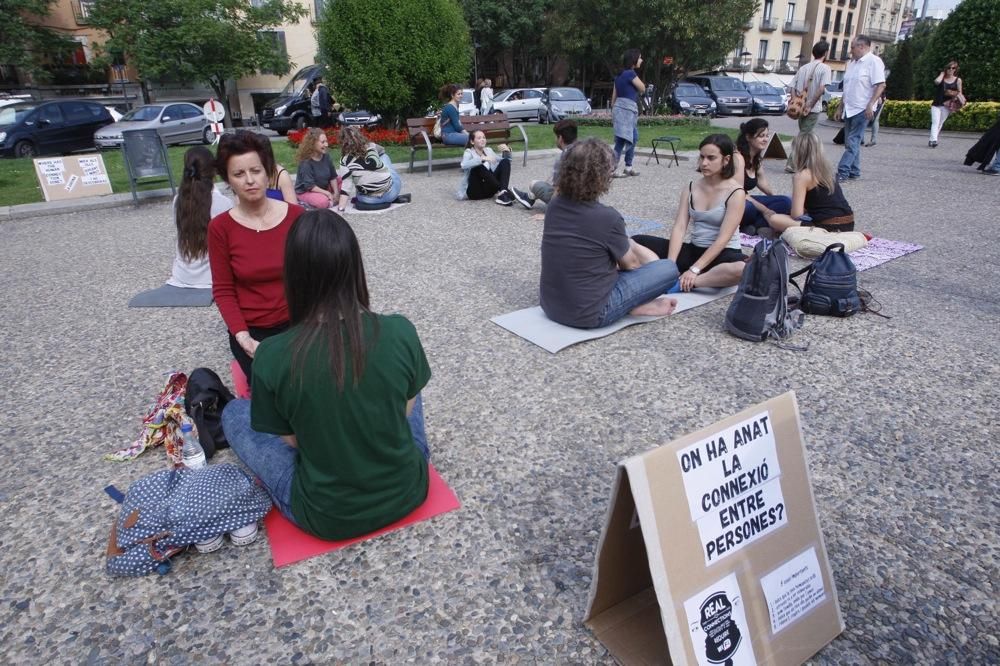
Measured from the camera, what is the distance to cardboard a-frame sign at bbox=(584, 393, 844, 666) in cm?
154

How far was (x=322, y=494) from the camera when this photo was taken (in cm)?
213

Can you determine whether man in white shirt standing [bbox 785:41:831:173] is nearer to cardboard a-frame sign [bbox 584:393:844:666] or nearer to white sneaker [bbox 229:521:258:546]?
cardboard a-frame sign [bbox 584:393:844:666]

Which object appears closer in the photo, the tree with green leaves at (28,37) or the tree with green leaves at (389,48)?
the tree with green leaves at (389,48)

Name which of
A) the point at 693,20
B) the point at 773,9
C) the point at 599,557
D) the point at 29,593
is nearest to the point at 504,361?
the point at 599,557

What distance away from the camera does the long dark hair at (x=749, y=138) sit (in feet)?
20.0

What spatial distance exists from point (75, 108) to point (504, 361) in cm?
1682

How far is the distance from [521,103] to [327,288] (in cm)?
2231

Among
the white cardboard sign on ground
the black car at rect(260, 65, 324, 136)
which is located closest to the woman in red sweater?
the white cardboard sign on ground

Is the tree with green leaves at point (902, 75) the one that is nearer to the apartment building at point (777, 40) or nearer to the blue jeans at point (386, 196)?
the blue jeans at point (386, 196)

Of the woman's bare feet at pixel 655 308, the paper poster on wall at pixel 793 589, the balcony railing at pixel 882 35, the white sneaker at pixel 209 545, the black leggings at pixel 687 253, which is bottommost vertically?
the white sneaker at pixel 209 545

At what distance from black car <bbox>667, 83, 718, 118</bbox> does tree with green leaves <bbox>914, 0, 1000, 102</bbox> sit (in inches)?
297

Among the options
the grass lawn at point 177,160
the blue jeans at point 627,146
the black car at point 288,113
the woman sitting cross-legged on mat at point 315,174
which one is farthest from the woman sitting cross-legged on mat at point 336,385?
the black car at point 288,113

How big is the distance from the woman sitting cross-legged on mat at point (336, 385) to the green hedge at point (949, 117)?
17350 millimetres

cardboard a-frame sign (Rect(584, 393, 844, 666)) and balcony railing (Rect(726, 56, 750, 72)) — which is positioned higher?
balcony railing (Rect(726, 56, 750, 72))
